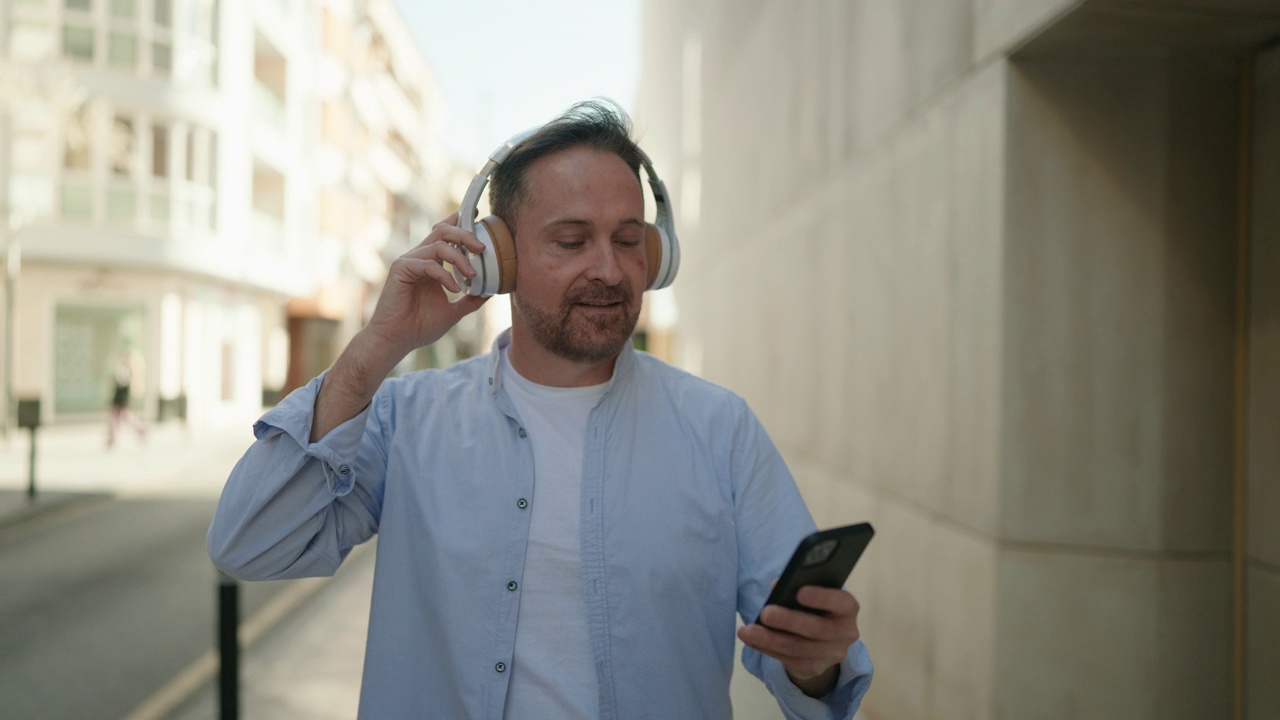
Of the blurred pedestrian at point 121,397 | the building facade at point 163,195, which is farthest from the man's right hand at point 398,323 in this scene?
the building facade at point 163,195

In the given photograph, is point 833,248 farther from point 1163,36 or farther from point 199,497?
point 199,497

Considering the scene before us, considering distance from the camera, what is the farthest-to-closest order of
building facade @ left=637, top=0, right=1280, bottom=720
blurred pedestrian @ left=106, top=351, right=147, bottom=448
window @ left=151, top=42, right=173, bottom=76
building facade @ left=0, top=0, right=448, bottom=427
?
window @ left=151, top=42, right=173, bottom=76 < building facade @ left=0, top=0, right=448, bottom=427 < blurred pedestrian @ left=106, top=351, right=147, bottom=448 < building facade @ left=637, top=0, right=1280, bottom=720

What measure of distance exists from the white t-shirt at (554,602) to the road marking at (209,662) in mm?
2231

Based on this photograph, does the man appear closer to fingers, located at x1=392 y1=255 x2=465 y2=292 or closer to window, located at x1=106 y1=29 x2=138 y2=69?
fingers, located at x1=392 y1=255 x2=465 y2=292

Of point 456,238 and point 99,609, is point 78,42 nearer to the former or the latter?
point 99,609

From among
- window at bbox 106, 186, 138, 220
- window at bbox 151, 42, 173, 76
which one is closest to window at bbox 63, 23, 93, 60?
window at bbox 151, 42, 173, 76

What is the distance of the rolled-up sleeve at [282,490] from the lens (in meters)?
1.84

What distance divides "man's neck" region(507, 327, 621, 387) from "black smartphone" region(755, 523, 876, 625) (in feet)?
2.54

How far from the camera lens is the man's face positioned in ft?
6.68

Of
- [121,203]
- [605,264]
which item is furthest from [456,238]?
[121,203]

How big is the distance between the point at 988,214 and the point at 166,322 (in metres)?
22.2

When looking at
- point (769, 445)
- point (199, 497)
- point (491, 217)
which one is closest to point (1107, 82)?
point (769, 445)

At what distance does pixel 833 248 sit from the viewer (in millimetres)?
5371

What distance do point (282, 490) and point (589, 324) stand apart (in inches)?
29.1
